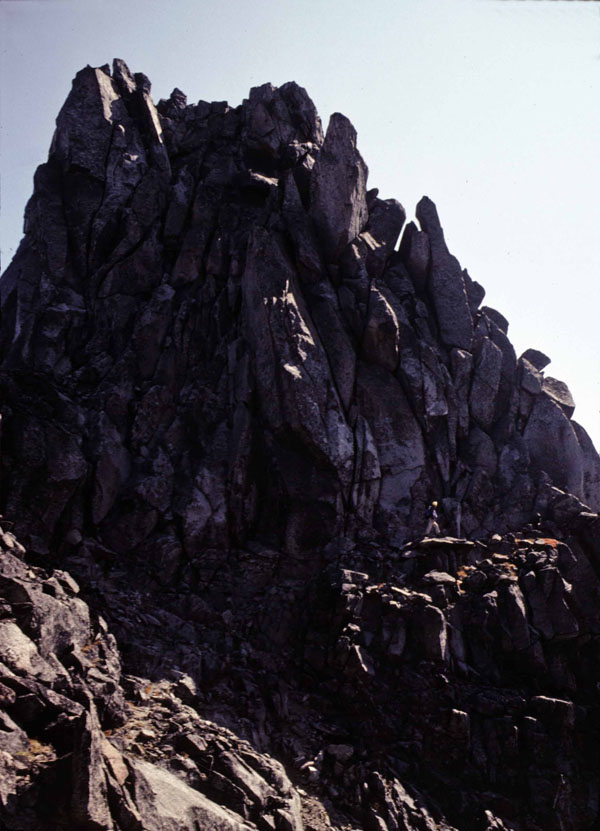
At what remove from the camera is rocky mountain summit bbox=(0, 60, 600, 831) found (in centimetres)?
2652

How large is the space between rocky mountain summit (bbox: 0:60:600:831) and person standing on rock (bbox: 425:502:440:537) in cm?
111

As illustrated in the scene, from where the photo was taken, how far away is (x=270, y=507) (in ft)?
132

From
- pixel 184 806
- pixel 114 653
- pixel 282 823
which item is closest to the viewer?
pixel 184 806

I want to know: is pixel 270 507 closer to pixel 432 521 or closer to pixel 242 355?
pixel 432 521

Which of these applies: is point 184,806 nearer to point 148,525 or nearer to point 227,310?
Answer: point 148,525

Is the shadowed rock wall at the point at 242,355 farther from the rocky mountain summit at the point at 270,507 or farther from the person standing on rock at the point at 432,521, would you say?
the person standing on rock at the point at 432,521

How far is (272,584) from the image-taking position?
37.9m

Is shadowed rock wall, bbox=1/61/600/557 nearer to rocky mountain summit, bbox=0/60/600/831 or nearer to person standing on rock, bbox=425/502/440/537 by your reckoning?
Answer: rocky mountain summit, bbox=0/60/600/831

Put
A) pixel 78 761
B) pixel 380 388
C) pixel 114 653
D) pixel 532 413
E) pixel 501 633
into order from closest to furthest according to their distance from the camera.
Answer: pixel 78 761
pixel 114 653
pixel 501 633
pixel 380 388
pixel 532 413

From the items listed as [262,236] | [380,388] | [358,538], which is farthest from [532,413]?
[262,236]

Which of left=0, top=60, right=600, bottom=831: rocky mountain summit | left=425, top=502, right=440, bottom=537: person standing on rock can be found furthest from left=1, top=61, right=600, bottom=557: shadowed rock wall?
left=425, top=502, right=440, bottom=537: person standing on rock

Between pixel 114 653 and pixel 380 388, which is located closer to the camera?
pixel 114 653

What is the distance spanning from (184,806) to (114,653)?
8.93 metres

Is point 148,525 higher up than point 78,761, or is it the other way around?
point 148,525
